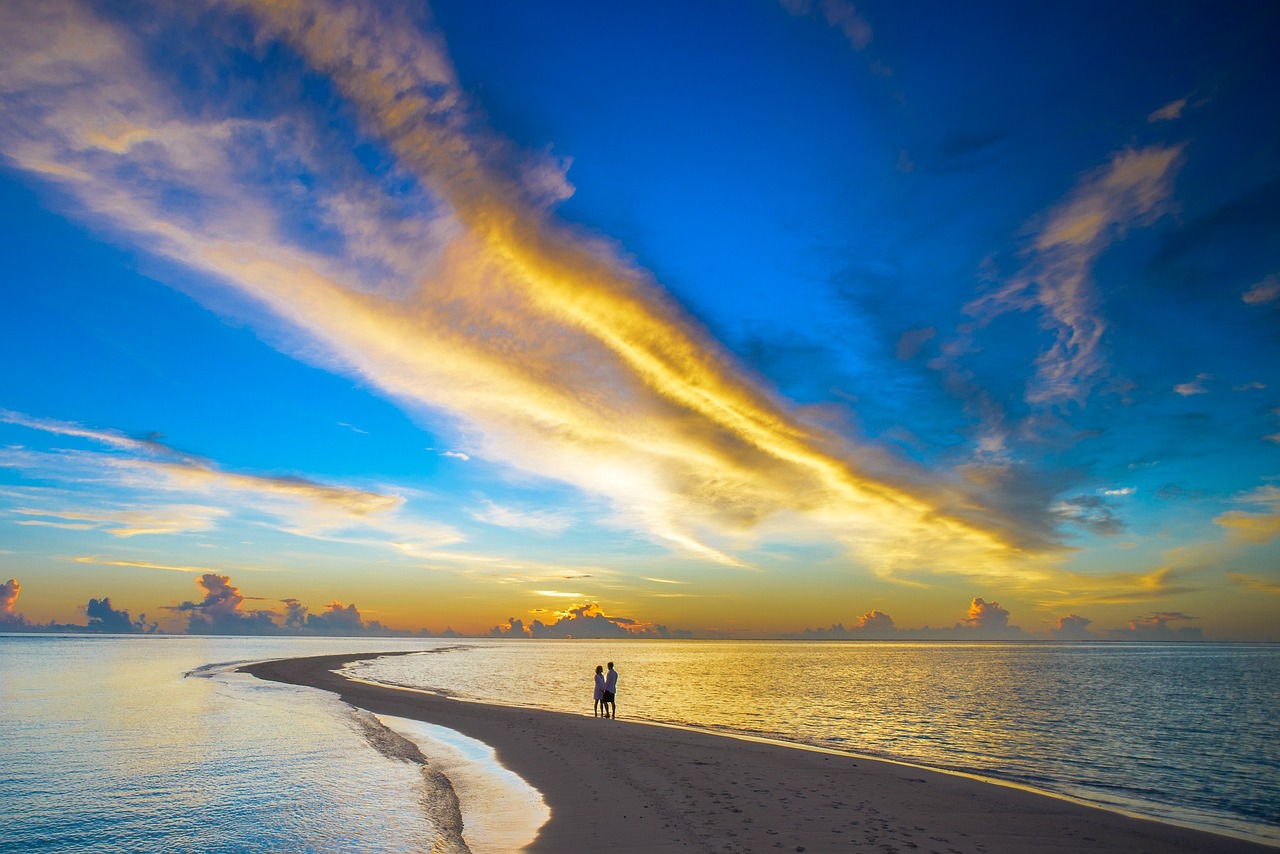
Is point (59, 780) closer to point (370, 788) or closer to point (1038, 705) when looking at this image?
point (370, 788)

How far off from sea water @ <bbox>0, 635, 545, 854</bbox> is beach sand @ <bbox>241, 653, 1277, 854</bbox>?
2075 mm

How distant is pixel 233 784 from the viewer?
21.6m

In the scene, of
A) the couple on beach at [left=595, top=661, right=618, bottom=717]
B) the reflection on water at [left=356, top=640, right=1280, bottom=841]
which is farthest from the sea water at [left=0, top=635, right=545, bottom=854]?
the reflection on water at [left=356, top=640, right=1280, bottom=841]

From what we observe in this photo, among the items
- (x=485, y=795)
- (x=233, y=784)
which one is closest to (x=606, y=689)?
(x=485, y=795)

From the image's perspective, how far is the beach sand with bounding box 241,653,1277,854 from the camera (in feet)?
50.3

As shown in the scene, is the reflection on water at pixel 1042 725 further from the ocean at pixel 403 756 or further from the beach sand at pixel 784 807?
the beach sand at pixel 784 807

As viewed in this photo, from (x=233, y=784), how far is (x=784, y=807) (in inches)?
701

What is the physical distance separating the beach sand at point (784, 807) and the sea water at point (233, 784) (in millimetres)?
2075

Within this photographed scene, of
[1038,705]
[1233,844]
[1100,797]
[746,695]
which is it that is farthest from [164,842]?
[1038,705]

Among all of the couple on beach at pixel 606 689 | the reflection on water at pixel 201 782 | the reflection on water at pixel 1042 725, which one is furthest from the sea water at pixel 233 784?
the reflection on water at pixel 1042 725

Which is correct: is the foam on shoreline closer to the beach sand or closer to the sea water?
the sea water

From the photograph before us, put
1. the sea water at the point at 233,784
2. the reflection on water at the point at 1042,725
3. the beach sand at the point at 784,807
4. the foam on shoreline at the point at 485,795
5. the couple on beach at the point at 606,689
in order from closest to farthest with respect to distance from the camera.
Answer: the beach sand at the point at 784,807, the foam on shoreline at the point at 485,795, the sea water at the point at 233,784, the reflection on water at the point at 1042,725, the couple on beach at the point at 606,689

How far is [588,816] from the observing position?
57.1 ft

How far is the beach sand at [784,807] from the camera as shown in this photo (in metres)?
15.3
